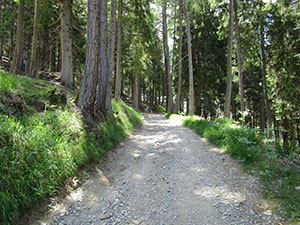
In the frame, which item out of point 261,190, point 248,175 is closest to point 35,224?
point 261,190

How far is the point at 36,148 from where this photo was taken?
129 inches

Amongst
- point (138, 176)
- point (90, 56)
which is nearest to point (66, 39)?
point (90, 56)

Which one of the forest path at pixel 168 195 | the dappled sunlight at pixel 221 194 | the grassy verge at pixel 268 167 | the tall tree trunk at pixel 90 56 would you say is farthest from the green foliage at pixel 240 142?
the tall tree trunk at pixel 90 56

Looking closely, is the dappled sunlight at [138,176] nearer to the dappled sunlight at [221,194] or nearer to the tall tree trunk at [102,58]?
the dappled sunlight at [221,194]

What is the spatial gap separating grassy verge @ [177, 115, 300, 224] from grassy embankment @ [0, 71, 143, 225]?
3.70 meters

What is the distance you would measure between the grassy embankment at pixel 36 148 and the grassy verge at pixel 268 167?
3699 millimetres

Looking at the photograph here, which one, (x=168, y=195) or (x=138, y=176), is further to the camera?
(x=138, y=176)

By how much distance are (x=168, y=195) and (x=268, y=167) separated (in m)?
2.21

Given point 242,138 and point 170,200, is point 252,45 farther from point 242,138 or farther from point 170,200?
point 170,200

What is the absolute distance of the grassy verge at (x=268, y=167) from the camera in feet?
9.30

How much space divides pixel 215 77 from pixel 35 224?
21.0 meters

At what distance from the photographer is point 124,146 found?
703cm

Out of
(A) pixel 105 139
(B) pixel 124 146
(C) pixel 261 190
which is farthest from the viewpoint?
(B) pixel 124 146

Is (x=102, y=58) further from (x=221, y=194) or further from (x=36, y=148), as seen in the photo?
(x=221, y=194)
